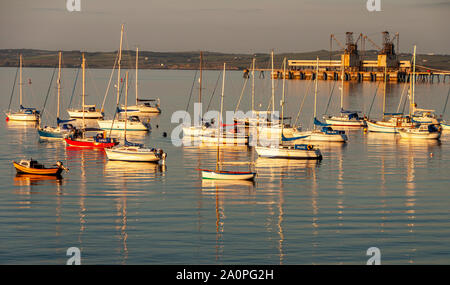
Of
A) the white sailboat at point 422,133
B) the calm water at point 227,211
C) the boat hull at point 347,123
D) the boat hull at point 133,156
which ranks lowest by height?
the calm water at point 227,211

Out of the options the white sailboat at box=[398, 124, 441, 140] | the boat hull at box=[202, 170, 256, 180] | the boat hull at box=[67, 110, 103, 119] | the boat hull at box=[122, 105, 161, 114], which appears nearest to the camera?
the boat hull at box=[202, 170, 256, 180]

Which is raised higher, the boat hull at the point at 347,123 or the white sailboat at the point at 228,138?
the boat hull at the point at 347,123

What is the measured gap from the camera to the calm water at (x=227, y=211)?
3903 cm

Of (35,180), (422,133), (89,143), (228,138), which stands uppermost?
(422,133)

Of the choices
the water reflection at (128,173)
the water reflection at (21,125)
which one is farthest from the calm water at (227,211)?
the water reflection at (21,125)

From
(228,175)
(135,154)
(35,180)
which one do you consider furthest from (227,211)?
(135,154)

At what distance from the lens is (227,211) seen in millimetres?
49000

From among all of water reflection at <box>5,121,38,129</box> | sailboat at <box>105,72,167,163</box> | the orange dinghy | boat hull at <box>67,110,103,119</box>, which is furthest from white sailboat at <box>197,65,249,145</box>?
boat hull at <box>67,110,103,119</box>

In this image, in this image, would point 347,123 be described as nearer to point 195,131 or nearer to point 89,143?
point 195,131

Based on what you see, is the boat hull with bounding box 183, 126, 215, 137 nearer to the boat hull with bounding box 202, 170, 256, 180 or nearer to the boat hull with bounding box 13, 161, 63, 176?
the boat hull with bounding box 202, 170, 256, 180

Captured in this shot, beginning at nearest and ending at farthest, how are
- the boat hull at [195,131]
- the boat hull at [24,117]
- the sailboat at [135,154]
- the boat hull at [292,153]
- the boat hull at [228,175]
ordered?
the boat hull at [228,175], the sailboat at [135,154], the boat hull at [292,153], the boat hull at [195,131], the boat hull at [24,117]

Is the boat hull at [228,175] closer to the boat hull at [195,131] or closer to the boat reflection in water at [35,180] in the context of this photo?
the boat reflection in water at [35,180]

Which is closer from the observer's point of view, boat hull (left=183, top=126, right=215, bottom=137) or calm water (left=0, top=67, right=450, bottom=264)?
calm water (left=0, top=67, right=450, bottom=264)

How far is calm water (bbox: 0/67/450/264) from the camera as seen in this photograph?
128 feet
